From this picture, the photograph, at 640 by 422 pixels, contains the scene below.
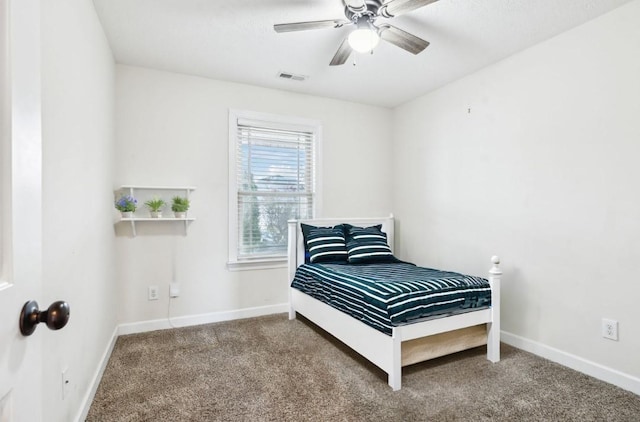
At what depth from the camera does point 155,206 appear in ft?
10.2

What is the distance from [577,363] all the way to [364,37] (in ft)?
8.70

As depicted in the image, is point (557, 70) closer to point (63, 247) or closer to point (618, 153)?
point (618, 153)

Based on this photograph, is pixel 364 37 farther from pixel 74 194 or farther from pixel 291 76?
pixel 74 194

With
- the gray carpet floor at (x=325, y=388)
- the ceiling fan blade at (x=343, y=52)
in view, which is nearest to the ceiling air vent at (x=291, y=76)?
the ceiling fan blade at (x=343, y=52)

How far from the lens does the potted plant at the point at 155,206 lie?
3104 mm

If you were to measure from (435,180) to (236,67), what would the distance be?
2.32m

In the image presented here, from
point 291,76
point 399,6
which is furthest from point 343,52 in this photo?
point 291,76

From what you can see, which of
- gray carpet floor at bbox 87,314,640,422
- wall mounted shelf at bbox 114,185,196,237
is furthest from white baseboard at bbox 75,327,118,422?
wall mounted shelf at bbox 114,185,196,237

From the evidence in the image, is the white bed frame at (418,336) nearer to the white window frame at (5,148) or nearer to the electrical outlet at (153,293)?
the electrical outlet at (153,293)

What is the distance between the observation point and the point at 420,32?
2.63 metres

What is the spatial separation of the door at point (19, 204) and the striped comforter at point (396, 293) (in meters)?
1.79

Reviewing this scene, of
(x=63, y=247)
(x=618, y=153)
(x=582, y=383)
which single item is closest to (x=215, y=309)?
(x=63, y=247)

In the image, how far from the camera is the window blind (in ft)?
12.2

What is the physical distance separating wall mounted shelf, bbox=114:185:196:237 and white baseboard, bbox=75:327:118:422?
99cm
